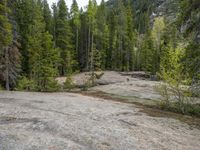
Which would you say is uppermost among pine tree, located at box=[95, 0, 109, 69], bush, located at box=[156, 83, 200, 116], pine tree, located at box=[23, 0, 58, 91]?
pine tree, located at box=[95, 0, 109, 69]

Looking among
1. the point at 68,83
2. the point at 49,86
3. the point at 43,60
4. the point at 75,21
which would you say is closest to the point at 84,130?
the point at 49,86

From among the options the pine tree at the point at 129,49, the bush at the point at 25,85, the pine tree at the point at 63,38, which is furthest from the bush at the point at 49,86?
the pine tree at the point at 129,49

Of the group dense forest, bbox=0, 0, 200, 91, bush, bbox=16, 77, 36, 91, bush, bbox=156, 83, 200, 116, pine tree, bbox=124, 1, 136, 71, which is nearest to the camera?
bush, bbox=156, 83, 200, 116

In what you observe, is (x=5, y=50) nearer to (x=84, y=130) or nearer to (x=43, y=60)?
(x=43, y=60)

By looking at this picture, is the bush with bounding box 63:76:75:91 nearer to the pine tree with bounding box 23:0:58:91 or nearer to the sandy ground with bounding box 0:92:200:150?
the pine tree with bounding box 23:0:58:91

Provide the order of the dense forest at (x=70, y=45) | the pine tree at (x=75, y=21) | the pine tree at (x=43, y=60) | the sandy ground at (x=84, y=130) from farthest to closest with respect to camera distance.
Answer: the pine tree at (x=75, y=21) → the pine tree at (x=43, y=60) → the dense forest at (x=70, y=45) → the sandy ground at (x=84, y=130)

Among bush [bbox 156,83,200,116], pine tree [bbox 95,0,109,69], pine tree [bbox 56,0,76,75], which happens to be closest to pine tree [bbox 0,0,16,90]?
bush [bbox 156,83,200,116]

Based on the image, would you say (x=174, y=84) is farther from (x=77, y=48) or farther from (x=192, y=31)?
(x=77, y=48)

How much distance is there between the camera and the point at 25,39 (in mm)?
45844

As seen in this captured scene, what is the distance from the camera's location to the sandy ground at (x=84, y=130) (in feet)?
35.7

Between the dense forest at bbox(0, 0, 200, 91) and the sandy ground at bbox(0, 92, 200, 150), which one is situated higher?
the dense forest at bbox(0, 0, 200, 91)

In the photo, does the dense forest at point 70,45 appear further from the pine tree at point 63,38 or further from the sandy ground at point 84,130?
the sandy ground at point 84,130

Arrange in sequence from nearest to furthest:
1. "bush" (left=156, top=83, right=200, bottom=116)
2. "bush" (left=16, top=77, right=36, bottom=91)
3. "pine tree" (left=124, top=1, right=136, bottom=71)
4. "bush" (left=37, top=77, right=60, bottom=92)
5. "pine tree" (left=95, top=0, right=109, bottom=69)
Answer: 1. "bush" (left=156, top=83, right=200, bottom=116)
2. "bush" (left=16, top=77, right=36, bottom=91)
3. "bush" (left=37, top=77, right=60, bottom=92)
4. "pine tree" (left=95, top=0, right=109, bottom=69)
5. "pine tree" (left=124, top=1, right=136, bottom=71)

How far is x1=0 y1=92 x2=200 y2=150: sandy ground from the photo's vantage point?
35.7ft
